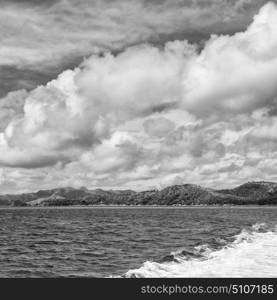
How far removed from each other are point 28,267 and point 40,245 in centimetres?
1913

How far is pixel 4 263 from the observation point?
45500 mm

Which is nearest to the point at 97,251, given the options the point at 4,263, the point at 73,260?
the point at 73,260

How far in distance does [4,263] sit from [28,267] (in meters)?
4.13
